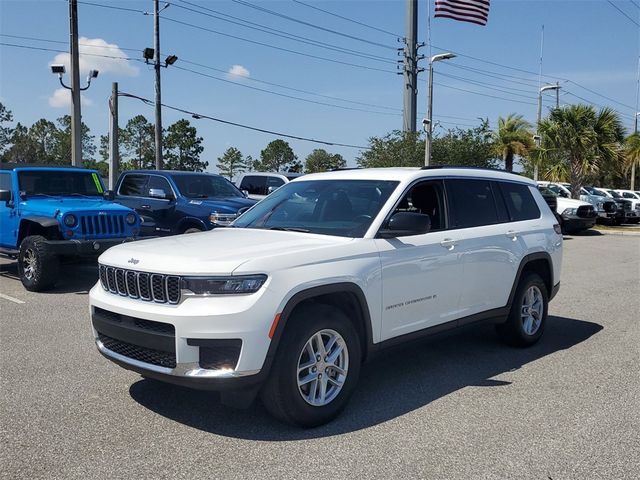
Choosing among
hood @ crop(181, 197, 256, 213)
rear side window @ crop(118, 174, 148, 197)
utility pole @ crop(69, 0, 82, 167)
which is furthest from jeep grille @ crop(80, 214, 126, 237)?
utility pole @ crop(69, 0, 82, 167)

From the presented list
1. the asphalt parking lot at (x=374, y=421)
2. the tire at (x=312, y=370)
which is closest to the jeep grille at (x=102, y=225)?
the asphalt parking lot at (x=374, y=421)

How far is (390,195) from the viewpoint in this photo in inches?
202

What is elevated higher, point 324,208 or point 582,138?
point 582,138

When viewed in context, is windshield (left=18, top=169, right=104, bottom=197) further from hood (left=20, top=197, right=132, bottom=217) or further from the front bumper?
the front bumper

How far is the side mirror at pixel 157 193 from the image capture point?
40.4 feet

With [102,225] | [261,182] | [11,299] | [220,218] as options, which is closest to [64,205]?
[102,225]

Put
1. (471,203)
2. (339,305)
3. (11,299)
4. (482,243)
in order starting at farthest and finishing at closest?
(11,299) < (471,203) < (482,243) < (339,305)

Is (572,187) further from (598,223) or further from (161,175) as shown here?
(161,175)

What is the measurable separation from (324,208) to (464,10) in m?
20.0

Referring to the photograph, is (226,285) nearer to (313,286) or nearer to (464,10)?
(313,286)

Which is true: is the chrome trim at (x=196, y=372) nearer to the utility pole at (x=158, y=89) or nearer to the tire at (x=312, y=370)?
the tire at (x=312, y=370)

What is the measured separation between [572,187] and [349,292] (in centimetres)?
2508

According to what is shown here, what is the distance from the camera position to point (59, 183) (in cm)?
1080

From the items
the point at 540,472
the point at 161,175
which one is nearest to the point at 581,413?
the point at 540,472
